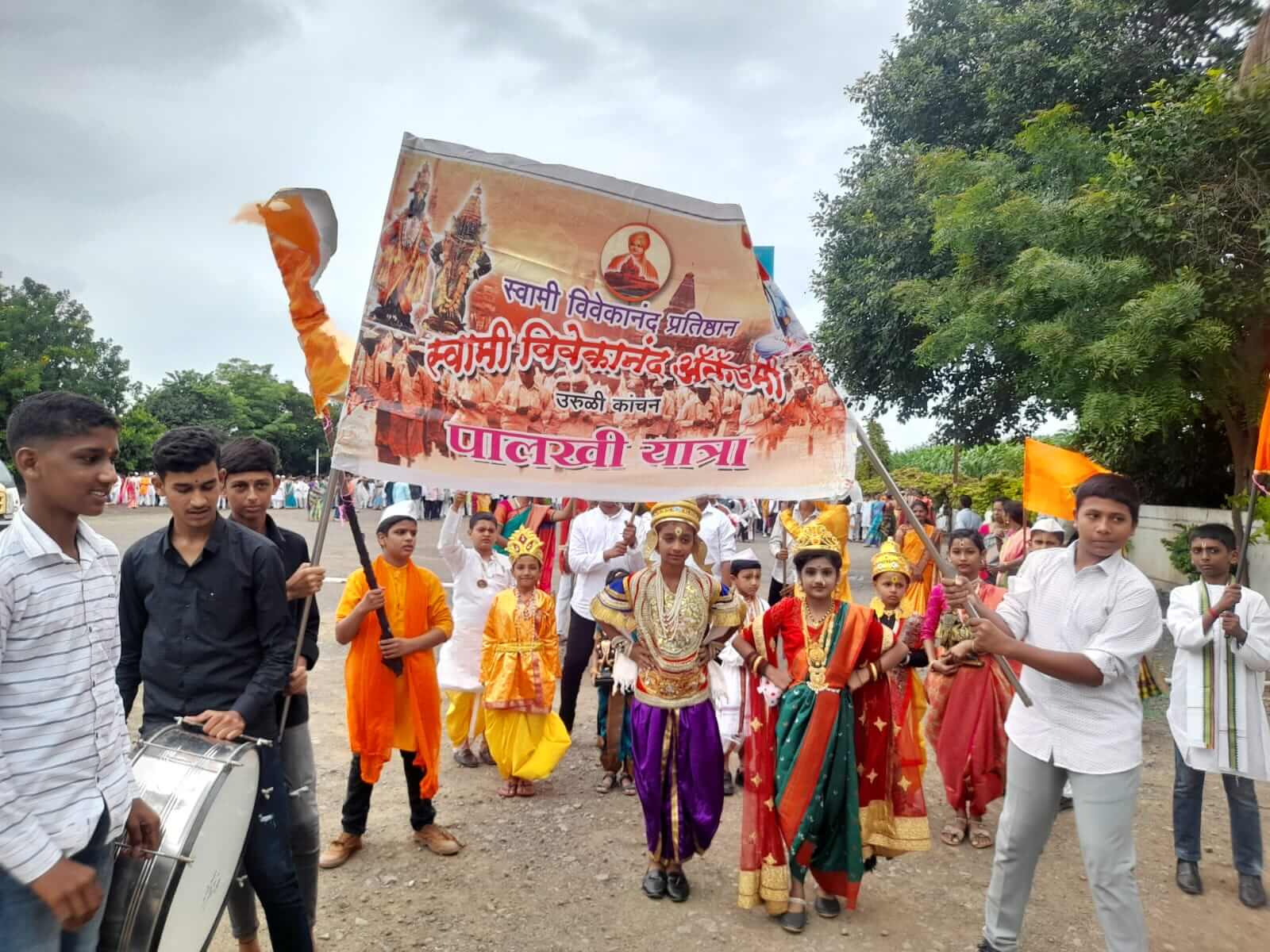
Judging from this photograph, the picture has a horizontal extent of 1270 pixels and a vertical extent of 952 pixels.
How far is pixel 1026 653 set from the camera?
120 inches

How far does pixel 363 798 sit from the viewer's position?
436 cm

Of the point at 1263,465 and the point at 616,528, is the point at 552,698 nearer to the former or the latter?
the point at 616,528

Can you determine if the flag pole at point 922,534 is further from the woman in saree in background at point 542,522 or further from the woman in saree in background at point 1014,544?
the woman in saree in background at point 542,522

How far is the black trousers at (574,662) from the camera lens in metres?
6.04

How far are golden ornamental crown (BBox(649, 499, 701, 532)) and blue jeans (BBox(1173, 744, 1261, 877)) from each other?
263 cm

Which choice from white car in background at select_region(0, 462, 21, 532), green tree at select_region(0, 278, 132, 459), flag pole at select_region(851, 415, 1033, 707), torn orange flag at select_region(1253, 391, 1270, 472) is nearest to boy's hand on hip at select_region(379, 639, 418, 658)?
flag pole at select_region(851, 415, 1033, 707)

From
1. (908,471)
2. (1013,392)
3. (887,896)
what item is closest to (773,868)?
(887,896)

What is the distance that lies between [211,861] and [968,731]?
3863 mm

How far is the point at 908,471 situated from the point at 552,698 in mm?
24143

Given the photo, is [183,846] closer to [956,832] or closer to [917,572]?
[956,832]

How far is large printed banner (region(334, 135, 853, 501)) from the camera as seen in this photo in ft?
9.89

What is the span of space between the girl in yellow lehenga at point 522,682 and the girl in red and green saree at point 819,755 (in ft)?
5.51

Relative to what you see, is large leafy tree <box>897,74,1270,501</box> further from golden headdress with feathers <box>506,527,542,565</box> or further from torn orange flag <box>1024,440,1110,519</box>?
golden headdress with feathers <box>506,527,542,565</box>

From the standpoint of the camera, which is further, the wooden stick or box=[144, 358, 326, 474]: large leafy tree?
box=[144, 358, 326, 474]: large leafy tree
